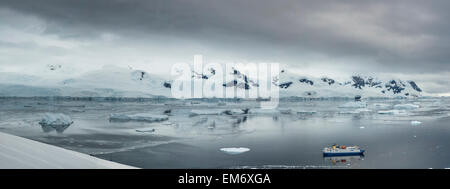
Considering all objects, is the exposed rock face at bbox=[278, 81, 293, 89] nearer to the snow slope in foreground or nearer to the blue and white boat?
the blue and white boat

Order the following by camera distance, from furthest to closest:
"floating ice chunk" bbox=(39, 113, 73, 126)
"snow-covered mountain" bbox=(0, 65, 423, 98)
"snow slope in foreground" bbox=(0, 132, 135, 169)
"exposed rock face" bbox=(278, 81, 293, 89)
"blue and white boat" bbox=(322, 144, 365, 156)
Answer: "exposed rock face" bbox=(278, 81, 293, 89) → "snow-covered mountain" bbox=(0, 65, 423, 98) → "floating ice chunk" bbox=(39, 113, 73, 126) → "blue and white boat" bbox=(322, 144, 365, 156) → "snow slope in foreground" bbox=(0, 132, 135, 169)

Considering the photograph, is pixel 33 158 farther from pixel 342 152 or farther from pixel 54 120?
pixel 54 120

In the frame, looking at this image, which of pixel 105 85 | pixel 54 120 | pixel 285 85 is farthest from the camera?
pixel 285 85

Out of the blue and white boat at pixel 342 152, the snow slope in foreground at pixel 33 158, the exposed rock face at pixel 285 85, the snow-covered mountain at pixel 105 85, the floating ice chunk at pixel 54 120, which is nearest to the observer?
the snow slope in foreground at pixel 33 158

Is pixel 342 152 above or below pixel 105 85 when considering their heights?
below

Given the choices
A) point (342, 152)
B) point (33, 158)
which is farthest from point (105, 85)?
point (33, 158)

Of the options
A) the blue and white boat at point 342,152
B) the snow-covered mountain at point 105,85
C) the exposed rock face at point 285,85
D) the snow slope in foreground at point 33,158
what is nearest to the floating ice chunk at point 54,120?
the blue and white boat at point 342,152

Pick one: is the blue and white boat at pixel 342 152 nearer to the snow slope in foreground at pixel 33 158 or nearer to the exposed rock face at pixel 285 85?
the snow slope in foreground at pixel 33 158

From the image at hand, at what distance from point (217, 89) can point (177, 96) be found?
27006 mm

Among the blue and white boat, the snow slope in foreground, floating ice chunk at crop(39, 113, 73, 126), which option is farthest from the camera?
floating ice chunk at crop(39, 113, 73, 126)

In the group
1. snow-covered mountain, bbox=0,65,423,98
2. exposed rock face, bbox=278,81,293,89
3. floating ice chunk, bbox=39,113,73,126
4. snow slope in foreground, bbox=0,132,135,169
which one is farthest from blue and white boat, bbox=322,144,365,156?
exposed rock face, bbox=278,81,293,89

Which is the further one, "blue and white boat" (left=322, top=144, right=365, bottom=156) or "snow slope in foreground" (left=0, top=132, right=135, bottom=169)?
"blue and white boat" (left=322, top=144, right=365, bottom=156)

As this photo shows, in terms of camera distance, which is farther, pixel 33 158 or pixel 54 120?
pixel 54 120
